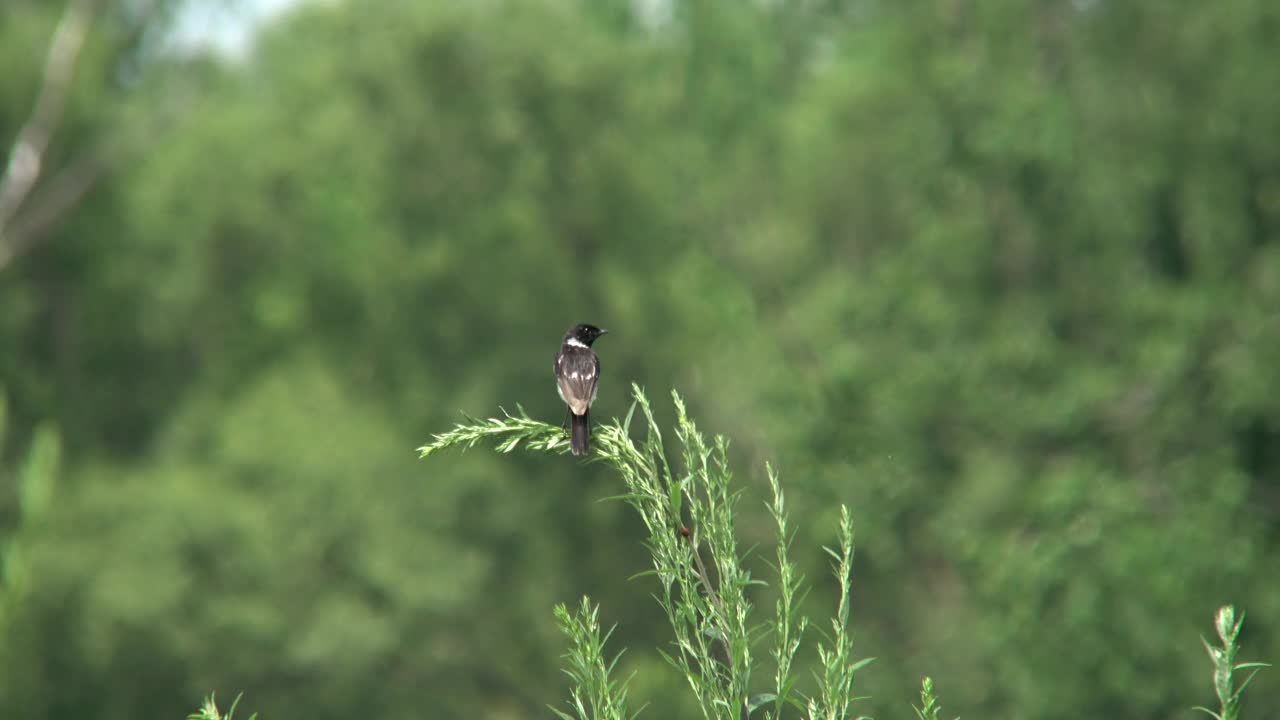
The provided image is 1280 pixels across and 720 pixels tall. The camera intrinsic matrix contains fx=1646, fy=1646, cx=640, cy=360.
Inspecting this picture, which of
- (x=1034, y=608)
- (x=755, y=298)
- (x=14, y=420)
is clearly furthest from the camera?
(x=755, y=298)

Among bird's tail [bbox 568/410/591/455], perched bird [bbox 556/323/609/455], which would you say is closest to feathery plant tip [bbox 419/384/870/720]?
bird's tail [bbox 568/410/591/455]

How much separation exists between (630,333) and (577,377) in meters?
25.5

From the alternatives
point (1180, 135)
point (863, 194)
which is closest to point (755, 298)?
point (863, 194)

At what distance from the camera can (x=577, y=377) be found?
23.5 feet

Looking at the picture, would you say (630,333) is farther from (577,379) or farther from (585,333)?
(577,379)

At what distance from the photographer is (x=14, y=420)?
32438 mm

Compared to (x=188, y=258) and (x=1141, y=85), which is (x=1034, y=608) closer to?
(x=1141, y=85)

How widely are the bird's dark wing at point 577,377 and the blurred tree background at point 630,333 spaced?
14.7 metres

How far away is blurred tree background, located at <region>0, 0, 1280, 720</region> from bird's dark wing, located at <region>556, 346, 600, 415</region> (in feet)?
48.1

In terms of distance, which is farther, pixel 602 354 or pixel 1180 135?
pixel 602 354

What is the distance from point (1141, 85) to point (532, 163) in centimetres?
1235

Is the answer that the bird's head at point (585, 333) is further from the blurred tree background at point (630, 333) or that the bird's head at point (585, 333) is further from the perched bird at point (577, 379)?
the blurred tree background at point (630, 333)

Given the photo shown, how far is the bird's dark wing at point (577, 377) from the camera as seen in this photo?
22.6 feet

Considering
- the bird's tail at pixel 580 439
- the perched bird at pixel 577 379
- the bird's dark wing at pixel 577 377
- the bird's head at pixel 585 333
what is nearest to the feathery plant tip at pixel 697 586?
the bird's tail at pixel 580 439
